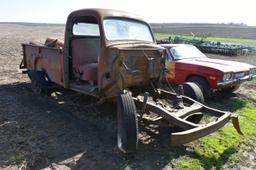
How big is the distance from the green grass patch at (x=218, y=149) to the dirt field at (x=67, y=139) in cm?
15

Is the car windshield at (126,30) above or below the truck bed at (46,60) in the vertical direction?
above

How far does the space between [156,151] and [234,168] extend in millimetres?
1191

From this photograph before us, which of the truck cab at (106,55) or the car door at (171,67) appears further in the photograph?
the car door at (171,67)

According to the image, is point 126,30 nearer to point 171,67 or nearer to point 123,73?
point 123,73

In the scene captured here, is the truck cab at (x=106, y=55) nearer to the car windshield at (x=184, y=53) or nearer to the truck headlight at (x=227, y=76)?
the truck headlight at (x=227, y=76)

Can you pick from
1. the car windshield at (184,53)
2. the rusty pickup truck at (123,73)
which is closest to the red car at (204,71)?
the car windshield at (184,53)

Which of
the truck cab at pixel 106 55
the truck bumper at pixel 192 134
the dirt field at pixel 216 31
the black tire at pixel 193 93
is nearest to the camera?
the truck bumper at pixel 192 134

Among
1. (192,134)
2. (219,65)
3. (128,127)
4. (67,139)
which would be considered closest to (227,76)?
(219,65)

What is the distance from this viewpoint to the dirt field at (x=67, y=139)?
14.4 ft

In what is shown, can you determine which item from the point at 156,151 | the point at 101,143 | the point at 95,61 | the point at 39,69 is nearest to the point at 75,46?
the point at 95,61

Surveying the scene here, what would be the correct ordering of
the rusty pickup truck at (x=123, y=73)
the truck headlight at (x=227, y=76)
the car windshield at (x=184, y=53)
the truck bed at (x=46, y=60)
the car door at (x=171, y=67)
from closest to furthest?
the rusty pickup truck at (x=123, y=73) → the truck bed at (x=46, y=60) → the truck headlight at (x=227, y=76) → the car door at (x=171, y=67) → the car windshield at (x=184, y=53)

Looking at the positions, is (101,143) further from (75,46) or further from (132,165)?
(75,46)

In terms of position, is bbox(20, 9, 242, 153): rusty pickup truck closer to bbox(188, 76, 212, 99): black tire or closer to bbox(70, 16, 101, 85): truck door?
bbox(70, 16, 101, 85): truck door

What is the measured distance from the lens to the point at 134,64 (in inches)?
219
